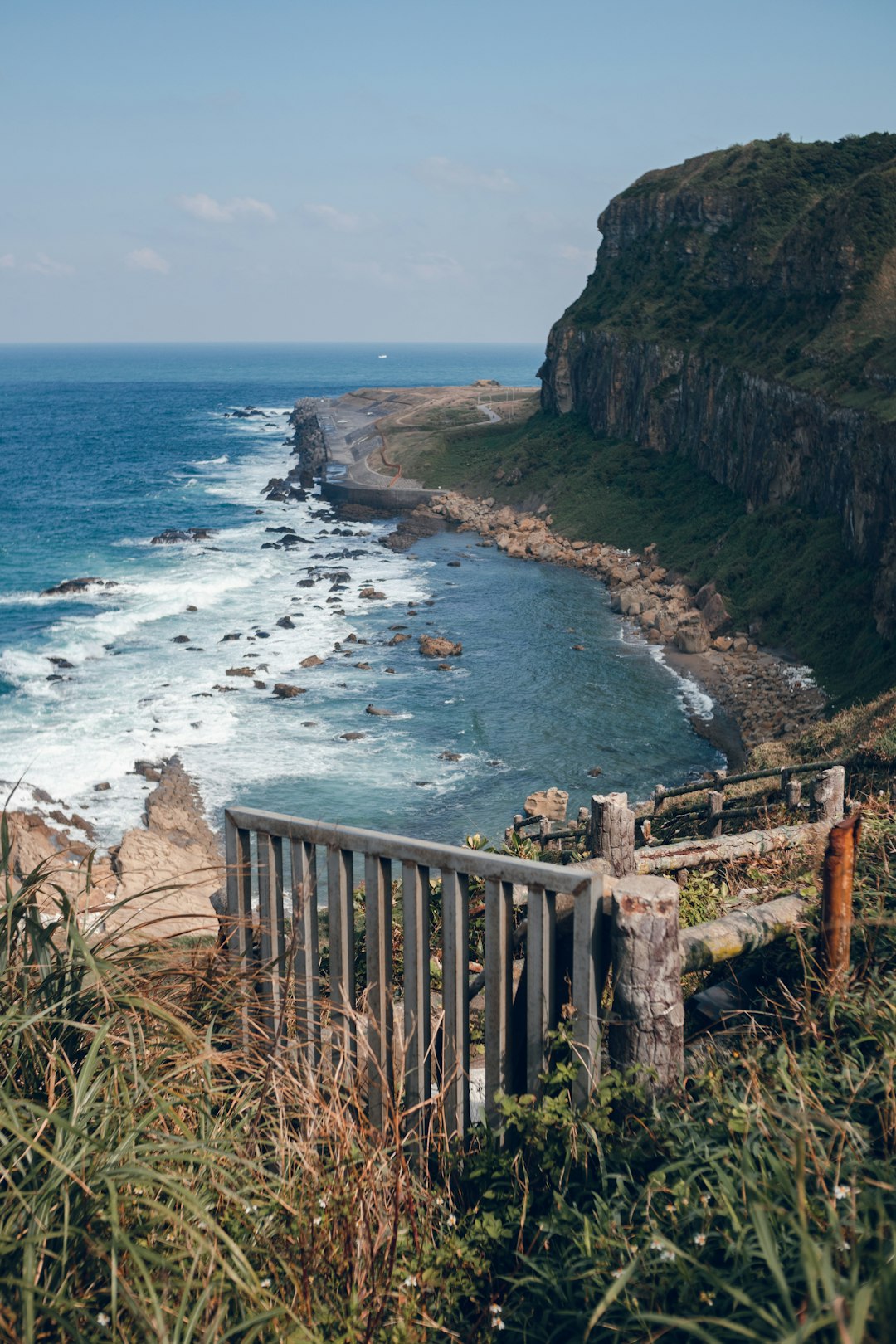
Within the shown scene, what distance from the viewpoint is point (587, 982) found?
4.46 m

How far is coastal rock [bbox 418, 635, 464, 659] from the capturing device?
4019 centimetres

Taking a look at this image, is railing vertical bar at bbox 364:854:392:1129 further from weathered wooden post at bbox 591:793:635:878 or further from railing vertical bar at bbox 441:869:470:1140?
weathered wooden post at bbox 591:793:635:878

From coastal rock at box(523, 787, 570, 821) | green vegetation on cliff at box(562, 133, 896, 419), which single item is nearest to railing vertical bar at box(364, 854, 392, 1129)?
coastal rock at box(523, 787, 570, 821)

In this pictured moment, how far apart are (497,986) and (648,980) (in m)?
0.66

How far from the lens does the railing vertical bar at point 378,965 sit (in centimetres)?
488

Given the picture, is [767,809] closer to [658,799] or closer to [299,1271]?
[658,799]

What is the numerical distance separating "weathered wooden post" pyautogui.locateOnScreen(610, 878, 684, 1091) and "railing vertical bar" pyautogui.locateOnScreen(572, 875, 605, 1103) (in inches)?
2.6

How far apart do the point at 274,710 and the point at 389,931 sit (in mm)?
29895

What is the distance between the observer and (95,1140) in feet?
11.4

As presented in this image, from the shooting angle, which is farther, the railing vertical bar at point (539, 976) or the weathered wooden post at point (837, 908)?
the weathered wooden post at point (837, 908)

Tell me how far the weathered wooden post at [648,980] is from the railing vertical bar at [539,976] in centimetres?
25

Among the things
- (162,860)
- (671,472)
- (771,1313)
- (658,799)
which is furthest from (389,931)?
(671,472)

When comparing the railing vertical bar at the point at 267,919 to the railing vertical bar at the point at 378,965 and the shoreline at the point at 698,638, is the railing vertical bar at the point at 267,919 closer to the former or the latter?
the railing vertical bar at the point at 378,965

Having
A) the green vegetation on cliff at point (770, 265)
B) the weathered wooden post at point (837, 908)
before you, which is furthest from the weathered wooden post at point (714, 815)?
the green vegetation on cliff at point (770, 265)
